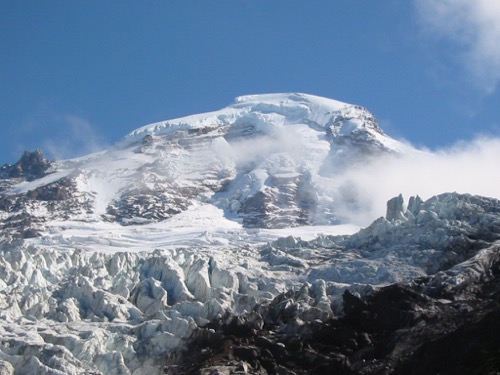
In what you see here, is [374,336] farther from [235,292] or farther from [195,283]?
[195,283]

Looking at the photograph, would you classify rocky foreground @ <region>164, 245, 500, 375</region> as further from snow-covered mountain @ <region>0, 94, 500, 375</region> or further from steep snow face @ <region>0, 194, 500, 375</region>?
steep snow face @ <region>0, 194, 500, 375</region>

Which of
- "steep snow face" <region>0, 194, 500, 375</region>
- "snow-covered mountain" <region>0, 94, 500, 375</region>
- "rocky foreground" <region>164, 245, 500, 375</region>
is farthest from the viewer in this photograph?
"steep snow face" <region>0, 194, 500, 375</region>

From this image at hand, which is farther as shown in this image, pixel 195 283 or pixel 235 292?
pixel 195 283

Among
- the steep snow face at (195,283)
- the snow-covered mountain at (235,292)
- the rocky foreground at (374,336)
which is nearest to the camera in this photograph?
the rocky foreground at (374,336)

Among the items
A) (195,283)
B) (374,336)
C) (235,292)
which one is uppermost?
(195,283)

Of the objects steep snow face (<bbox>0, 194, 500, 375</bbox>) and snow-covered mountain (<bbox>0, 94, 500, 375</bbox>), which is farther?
steep snow face (<bbox>0, 194, 500, 375</bbox>)

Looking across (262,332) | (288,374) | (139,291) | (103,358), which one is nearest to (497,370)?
(288,374)

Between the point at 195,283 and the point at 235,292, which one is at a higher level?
the point at 195,283

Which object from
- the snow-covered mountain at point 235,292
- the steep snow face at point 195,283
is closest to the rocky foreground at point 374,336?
the snow-covered mountain at point 235,292

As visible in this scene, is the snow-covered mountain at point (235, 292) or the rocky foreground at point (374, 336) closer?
the rocky foreground at point (374, 336)

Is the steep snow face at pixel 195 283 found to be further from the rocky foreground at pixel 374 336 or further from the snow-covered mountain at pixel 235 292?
the rocky foreground at pixel 374 336

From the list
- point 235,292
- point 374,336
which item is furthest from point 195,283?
point 374,336

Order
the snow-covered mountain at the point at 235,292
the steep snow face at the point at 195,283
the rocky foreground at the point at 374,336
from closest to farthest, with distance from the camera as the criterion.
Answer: the rocky foreground at the point at 374,336 → the snow-covered mountain at the point at 235,292 → the steep snow face at the point at 195,283

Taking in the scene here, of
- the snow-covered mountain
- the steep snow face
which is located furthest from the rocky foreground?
the steep snow face
